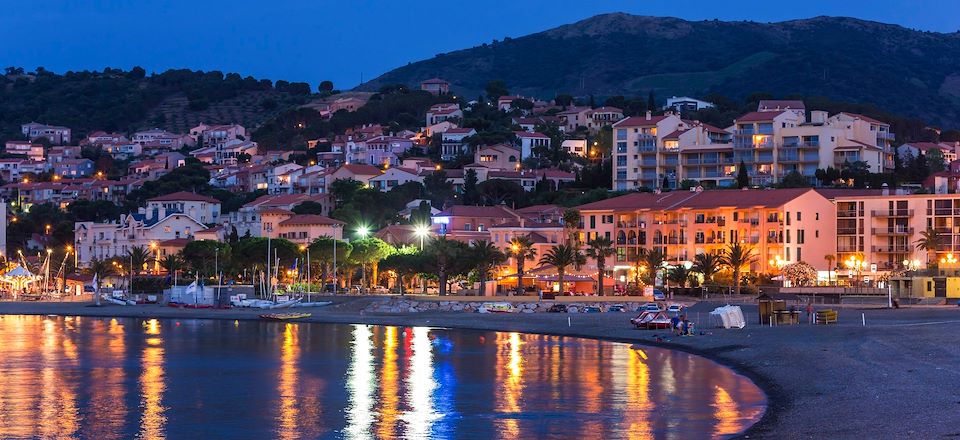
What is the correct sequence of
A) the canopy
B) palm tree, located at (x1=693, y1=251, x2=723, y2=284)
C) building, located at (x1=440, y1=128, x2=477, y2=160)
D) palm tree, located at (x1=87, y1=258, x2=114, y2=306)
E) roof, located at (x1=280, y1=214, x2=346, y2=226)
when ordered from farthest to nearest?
building, located at (x1=440, y1=128, x2=477, y2=160)
the canopy
roof, located at (x1=280, y1=214, x2=346, y2=226)
palm tree, located at (x1=87, y1=258, x2=114, y2=306)
palm tree, located at (x1=693, y1=251, x2=723, y2=284)

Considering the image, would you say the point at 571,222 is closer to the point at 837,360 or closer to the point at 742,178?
the point at 742,178

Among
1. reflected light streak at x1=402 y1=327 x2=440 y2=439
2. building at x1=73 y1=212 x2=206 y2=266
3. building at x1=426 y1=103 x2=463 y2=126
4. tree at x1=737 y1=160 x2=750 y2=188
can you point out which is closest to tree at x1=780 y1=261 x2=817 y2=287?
tree at x1=737 y1=160 x2=750 y2=188

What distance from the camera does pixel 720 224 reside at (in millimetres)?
86375

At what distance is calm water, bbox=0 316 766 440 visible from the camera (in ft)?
96.4

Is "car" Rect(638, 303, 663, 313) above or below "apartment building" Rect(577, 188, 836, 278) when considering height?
below

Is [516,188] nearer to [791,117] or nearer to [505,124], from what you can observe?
[791,117]

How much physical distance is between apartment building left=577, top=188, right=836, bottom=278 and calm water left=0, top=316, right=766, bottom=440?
30287mm

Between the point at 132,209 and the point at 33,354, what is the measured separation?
92.8 metres

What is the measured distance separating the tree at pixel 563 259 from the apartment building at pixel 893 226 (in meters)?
17.2

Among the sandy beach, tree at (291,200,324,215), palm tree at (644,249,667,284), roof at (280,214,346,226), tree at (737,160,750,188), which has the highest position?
tree at (737,160,750,188)

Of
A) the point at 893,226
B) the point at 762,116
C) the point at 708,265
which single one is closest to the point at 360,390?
the point at 708,265

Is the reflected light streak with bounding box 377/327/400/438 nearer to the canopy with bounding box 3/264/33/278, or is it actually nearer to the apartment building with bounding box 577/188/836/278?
the apartment building with bounding box 577/188/836/278

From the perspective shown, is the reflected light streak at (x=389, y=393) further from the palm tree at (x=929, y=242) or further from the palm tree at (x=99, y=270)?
the palm tree at (x=99, y=270)

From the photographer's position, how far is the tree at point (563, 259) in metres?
79.2
